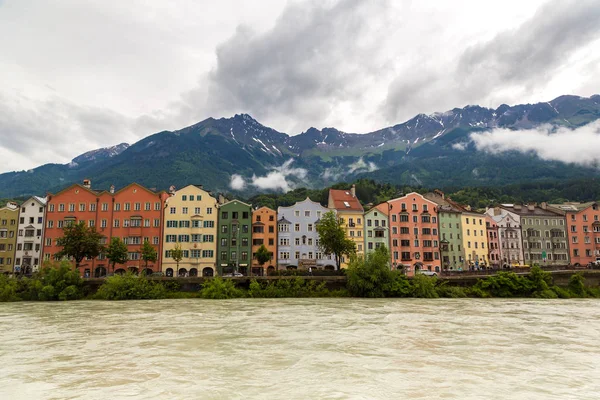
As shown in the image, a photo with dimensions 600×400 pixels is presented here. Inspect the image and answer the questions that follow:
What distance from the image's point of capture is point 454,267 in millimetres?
85875

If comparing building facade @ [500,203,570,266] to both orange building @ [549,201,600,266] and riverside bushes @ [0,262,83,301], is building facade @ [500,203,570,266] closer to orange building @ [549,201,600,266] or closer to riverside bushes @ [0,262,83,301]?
orange building @ [549,201,600,266]

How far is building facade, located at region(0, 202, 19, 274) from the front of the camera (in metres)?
75.7

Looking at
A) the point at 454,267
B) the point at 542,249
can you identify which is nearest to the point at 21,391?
the point at 454,267

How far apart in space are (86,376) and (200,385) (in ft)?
14.5

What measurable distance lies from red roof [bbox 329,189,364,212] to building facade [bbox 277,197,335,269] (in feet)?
11.8

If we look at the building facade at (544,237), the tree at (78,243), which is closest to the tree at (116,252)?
the tree at (78,243)

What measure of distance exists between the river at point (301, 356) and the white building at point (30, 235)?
4633 cm

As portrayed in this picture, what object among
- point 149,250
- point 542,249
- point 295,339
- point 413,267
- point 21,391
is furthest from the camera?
point 542,249

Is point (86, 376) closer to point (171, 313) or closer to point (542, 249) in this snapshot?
point (171, 313)

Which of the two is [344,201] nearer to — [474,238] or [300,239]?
[300,239]

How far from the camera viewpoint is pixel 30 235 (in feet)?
249

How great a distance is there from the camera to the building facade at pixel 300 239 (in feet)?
257

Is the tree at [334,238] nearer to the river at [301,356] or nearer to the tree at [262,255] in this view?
the tree at [262,255]

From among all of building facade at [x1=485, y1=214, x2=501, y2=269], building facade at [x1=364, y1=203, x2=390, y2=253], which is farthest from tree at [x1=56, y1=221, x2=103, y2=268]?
building facade at [x1=485, y1=214, x2=501, y2=269]
